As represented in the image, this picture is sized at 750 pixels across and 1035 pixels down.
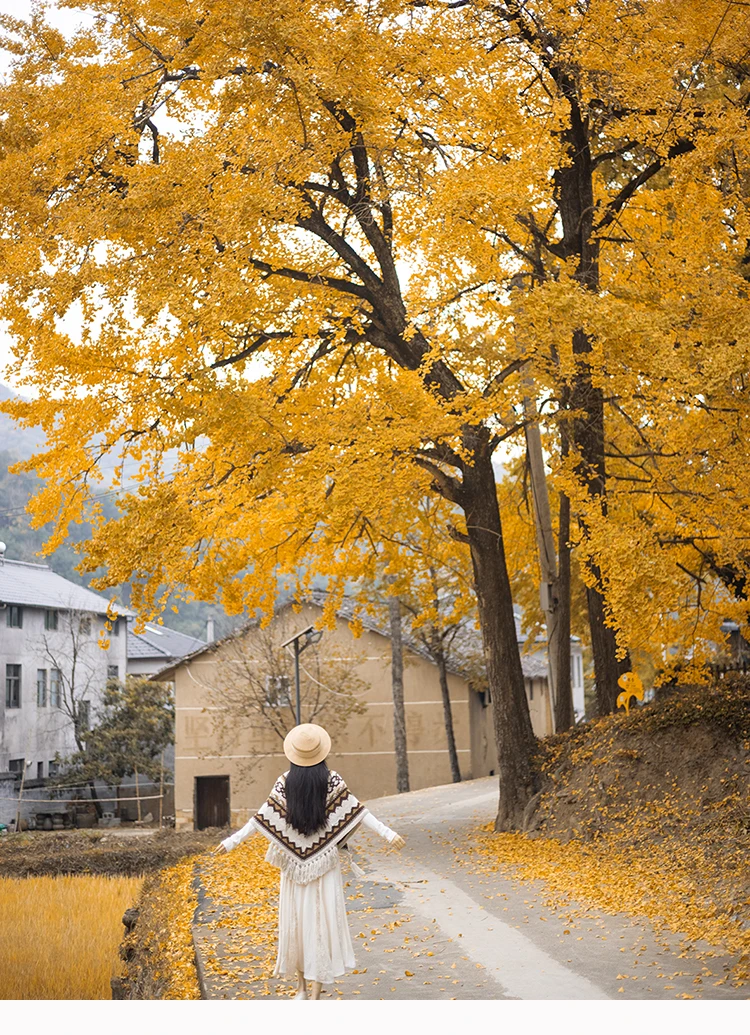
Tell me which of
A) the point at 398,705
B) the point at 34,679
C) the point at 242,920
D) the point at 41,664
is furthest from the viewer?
the point at 41,664

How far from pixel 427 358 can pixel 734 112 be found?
1967 millimetres

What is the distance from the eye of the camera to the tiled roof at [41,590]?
11852mm

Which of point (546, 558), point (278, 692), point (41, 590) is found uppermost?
point (41, 590)

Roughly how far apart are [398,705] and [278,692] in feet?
8.79

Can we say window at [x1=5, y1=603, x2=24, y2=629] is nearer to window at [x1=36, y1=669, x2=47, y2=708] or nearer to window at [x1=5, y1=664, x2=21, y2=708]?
window at [x1=5, y1=664, x2=21, y2=708]

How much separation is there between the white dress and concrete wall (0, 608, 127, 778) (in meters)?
7.68

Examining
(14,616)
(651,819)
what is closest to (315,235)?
(651,819)

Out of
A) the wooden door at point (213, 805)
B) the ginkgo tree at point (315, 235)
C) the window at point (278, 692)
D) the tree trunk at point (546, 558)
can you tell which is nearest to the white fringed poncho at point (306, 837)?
the ginkgo tree at point (315, 235)

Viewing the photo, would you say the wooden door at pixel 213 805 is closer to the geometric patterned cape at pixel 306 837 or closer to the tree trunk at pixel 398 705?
the tree trunk at pixel 398 705

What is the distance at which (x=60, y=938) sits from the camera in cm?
509

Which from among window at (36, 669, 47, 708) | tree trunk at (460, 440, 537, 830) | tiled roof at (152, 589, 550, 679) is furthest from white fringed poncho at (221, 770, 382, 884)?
window at (36, 669, 47, 708)

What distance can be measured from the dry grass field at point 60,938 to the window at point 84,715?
22.8ft

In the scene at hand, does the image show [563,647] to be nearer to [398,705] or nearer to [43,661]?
[398,705]
